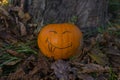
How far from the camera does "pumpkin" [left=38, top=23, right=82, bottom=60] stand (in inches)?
127

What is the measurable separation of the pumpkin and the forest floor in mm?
72

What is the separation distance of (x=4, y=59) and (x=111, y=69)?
105 centimetres

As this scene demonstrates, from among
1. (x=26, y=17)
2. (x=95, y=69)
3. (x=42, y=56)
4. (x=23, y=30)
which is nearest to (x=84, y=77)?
(x=95, y=69)

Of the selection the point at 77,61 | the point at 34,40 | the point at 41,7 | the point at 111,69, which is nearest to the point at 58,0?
the point at 41,7

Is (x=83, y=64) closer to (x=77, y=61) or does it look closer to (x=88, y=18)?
(x=77, y=61)

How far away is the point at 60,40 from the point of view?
3211mm

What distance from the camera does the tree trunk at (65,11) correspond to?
12.2ft

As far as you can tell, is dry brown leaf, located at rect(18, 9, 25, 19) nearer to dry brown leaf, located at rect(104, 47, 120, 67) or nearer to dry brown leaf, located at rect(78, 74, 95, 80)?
dry brown leaf, located at rect(104, 47, 120, 67)

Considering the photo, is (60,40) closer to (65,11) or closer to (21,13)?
(65,11)

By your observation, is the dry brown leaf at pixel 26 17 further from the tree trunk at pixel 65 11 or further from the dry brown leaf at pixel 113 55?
the dry brown leaf at pixel 113 55

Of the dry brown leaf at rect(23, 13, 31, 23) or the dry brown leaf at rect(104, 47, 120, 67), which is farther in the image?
the dry brown leaf at rect(23, 13, 31, 23)

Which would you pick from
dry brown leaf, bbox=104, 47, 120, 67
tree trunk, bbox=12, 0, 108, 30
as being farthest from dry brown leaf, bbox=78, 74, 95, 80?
tree trunk, bbox=12, 0, 108, 30

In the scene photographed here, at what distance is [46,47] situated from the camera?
327 centimetres

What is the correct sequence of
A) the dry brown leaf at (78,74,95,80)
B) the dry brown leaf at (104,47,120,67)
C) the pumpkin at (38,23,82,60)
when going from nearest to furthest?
1. the dry brown leaf at (78,74,95,80)
2. the pumpkin at (38,23,82,60)
3. the dry brown leaf at (104,47,120,67)
